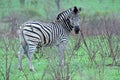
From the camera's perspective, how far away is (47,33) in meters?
13.7

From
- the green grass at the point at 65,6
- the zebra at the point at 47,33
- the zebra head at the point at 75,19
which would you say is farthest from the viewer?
the green grass at the point at 65,6

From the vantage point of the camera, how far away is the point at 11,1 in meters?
37.6

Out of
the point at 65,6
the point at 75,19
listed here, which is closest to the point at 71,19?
the point at 75,19

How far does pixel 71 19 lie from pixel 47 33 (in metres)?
1.23

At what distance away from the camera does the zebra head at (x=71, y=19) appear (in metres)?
14.3

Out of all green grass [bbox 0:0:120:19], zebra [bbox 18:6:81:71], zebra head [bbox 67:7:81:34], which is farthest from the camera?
green grass [bbox 0:0:120:19]

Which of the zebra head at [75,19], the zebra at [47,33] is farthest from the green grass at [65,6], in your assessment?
the zebra head at [75,19]

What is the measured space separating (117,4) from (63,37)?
2452 cm

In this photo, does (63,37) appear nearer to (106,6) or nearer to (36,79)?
(36,79)

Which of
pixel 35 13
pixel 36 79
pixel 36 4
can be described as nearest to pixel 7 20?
pixel 35 13

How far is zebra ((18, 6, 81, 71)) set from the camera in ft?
42.9

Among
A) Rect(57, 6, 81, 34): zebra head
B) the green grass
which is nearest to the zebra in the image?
Rect(57, 6, 81, 34): zebra head

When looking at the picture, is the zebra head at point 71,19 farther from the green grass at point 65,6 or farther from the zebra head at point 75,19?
the green grass at point 65,6

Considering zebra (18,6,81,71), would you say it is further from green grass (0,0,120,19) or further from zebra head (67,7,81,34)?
green grass (0,0,120,19)
